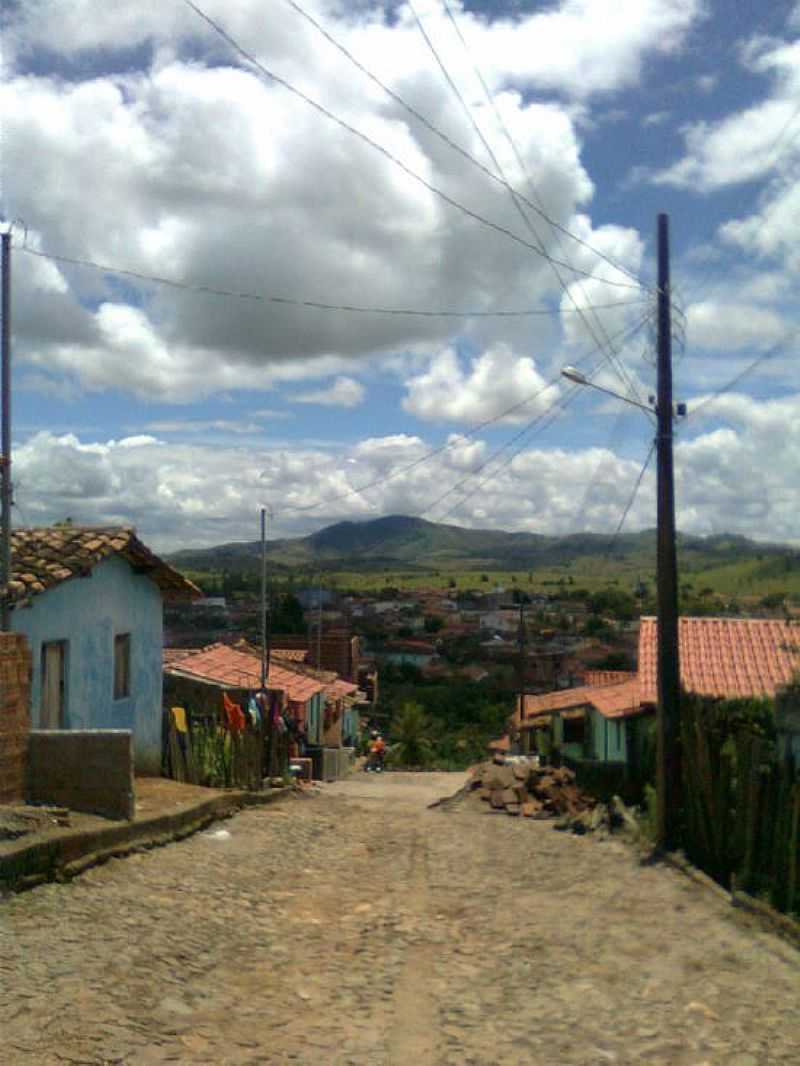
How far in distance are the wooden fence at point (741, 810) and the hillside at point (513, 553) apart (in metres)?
3.01

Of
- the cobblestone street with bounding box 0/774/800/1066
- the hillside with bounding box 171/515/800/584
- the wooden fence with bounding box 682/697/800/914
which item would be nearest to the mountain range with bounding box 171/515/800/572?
the hillside with bounding box 171/515/800/584

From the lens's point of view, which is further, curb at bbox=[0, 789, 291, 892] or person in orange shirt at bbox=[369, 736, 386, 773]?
person in orange shirt at bbox=[369, 736, 386, 773]

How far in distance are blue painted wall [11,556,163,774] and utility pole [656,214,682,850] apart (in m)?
7.87

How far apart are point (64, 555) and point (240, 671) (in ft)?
68.0

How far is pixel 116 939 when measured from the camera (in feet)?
25.7

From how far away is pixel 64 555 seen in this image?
50.4 feet

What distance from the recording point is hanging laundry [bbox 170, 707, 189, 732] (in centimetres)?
1800

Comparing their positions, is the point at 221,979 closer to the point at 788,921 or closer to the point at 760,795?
the point at 788,921

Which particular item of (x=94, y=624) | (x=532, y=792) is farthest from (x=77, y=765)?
(x=532, y=792)

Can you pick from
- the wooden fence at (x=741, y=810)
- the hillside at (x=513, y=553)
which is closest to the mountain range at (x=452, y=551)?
the hillside at (x=513, y=553)

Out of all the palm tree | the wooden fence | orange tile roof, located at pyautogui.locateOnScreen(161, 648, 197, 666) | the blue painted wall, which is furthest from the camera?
the palm tree

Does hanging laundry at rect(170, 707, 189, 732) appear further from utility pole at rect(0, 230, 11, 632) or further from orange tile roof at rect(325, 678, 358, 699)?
orange tile roof at rect(325, 678, 358, 699)

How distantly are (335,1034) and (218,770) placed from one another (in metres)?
11.1

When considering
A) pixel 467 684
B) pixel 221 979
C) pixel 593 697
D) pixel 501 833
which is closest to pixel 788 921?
pixel 221 979
